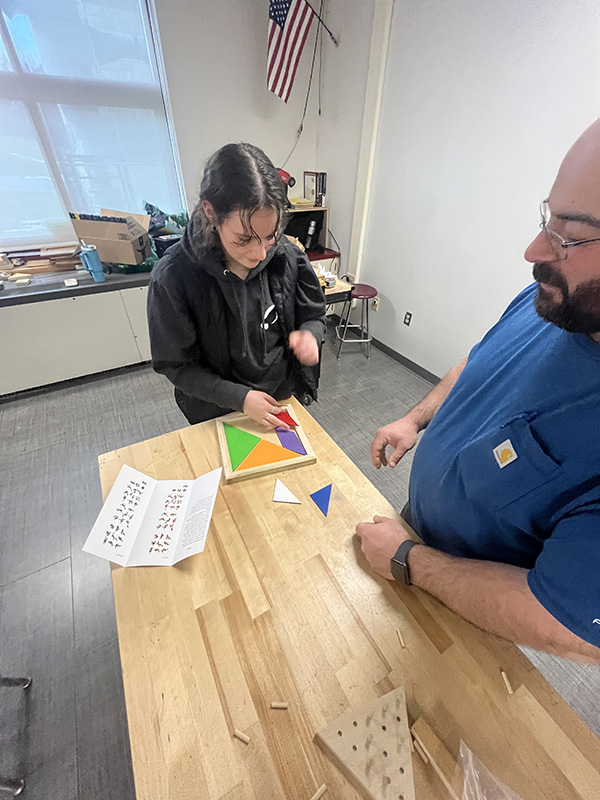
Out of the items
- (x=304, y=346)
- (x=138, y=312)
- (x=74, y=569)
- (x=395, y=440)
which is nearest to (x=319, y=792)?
(x=395, y=440)

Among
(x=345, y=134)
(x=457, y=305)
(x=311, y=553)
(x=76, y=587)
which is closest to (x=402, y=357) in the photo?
(x=457, y=305)

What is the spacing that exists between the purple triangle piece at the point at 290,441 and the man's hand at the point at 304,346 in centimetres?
27

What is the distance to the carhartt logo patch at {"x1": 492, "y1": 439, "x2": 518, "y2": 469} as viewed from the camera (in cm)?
59

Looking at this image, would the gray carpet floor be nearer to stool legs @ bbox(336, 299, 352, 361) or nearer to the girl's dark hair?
stool legs @ bbox(336, 299, 352, 361)

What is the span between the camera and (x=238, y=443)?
992 millimetres

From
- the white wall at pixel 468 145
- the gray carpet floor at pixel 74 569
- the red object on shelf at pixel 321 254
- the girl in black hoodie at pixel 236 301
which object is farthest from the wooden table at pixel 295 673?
the red object on shelf at pixel 321 254

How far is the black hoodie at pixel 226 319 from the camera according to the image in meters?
0.93

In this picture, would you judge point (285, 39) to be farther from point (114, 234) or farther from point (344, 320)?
point (344, 320)

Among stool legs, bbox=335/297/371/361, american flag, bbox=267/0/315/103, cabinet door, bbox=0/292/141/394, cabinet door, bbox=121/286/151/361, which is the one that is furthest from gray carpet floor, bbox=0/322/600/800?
american flag, bbox=267/0/315/103

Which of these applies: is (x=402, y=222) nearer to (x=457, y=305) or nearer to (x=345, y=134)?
(x=457, y=305)

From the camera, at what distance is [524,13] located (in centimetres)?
159

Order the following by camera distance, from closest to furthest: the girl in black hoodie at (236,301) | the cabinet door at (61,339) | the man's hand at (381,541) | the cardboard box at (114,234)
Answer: the man's hand at (381,541), the girl in black hoodie at (236,301), the cabinet door at (61,339), the cardboard box at (114,234)

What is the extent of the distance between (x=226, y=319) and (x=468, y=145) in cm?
207

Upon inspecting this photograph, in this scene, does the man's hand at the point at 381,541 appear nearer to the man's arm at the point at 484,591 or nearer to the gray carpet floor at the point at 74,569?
the man's arm at the point at 484,591
